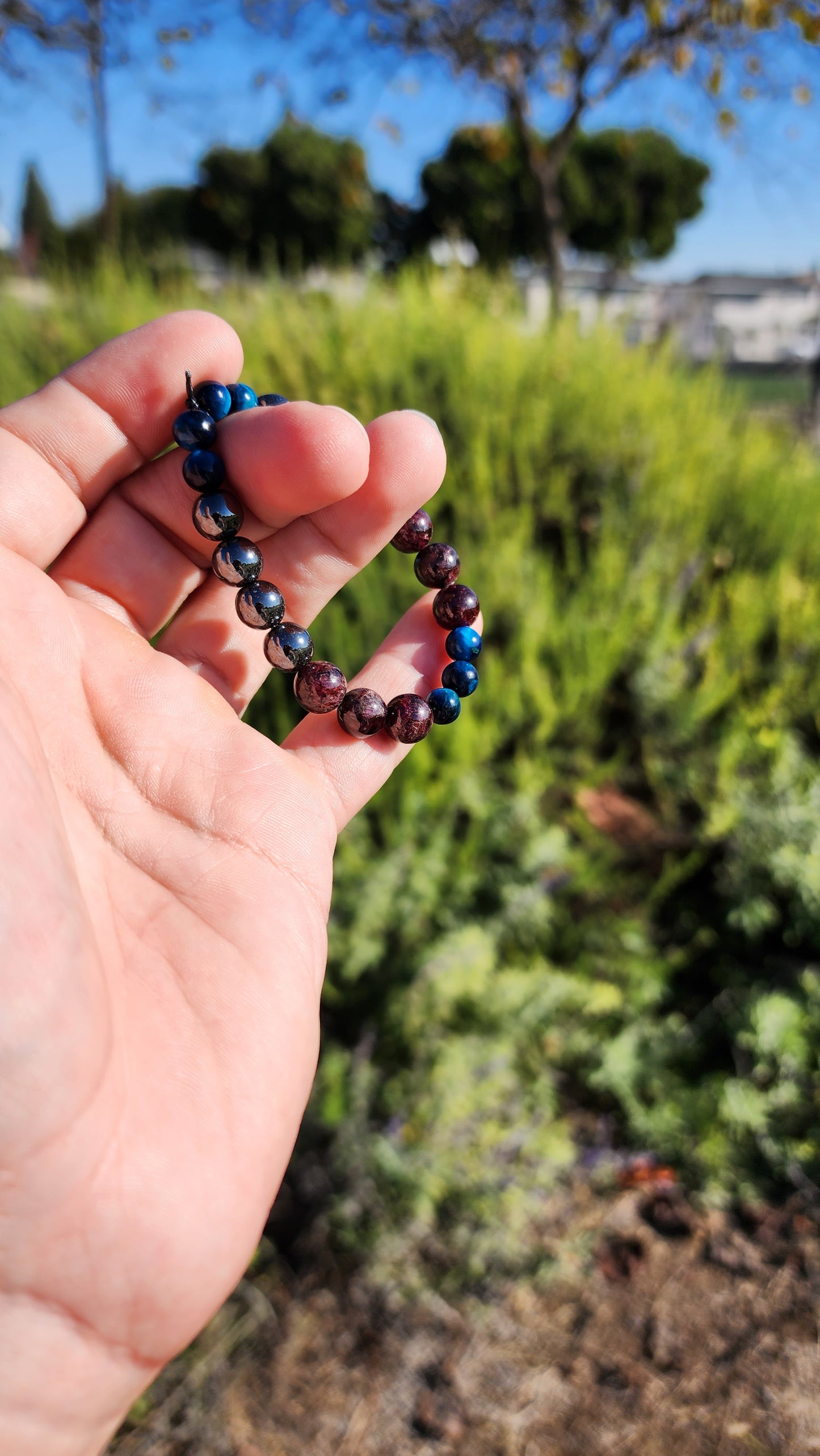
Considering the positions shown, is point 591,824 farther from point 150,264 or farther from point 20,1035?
point 150,264

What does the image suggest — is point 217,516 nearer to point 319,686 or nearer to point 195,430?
point 195,430

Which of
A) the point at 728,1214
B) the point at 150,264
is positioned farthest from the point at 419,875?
the point at 150,264

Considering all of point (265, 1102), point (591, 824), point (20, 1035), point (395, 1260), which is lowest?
point (395, 1260)

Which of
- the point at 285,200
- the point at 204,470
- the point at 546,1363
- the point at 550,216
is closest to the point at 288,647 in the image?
the point at 204,470

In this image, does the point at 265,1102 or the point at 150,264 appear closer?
the point at 265,1102

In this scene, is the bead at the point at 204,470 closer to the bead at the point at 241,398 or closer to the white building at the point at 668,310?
the bead at the point at 241,398

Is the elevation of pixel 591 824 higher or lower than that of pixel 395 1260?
higher

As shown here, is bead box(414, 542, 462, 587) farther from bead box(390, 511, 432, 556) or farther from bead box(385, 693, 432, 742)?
bead box(385, 693, 432, 742)
